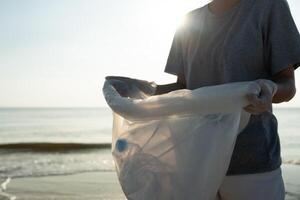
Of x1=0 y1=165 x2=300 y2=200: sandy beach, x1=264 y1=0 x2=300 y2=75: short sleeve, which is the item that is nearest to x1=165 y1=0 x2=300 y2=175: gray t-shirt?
x1=264 y1=0 x2=300 y2=75: short sleeve

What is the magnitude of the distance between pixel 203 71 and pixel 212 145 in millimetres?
419

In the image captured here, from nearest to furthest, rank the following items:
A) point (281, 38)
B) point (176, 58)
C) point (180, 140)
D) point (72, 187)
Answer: point (180, 140) → point (281, 38) → point (176, 58) → point (72, 187)

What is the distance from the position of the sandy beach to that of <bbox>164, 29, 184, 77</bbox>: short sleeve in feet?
18.6

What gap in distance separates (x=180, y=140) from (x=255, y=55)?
46 cm

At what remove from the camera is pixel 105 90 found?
1830mm

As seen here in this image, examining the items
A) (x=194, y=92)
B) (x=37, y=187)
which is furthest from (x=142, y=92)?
(x=37, y=187)

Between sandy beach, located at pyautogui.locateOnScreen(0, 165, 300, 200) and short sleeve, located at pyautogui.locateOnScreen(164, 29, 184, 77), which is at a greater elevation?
short sleeve, located at pyautogui.locateOnScreen(164, 29, 184, 77)

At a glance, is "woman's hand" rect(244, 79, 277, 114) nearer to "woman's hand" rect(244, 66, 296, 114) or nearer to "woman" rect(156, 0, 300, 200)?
"woman's hand" rect(244, 66, 296, 114)

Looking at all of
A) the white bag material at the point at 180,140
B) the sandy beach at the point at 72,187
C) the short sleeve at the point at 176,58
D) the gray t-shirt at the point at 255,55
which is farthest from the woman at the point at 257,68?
the sandy beach at the point at 72,187

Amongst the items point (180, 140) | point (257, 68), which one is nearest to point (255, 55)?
point (257, 68)

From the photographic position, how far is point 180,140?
5.38ft

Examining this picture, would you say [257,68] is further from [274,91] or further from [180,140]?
[180,140]

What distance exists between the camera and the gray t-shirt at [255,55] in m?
1.75

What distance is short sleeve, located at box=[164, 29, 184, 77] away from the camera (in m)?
2.16
